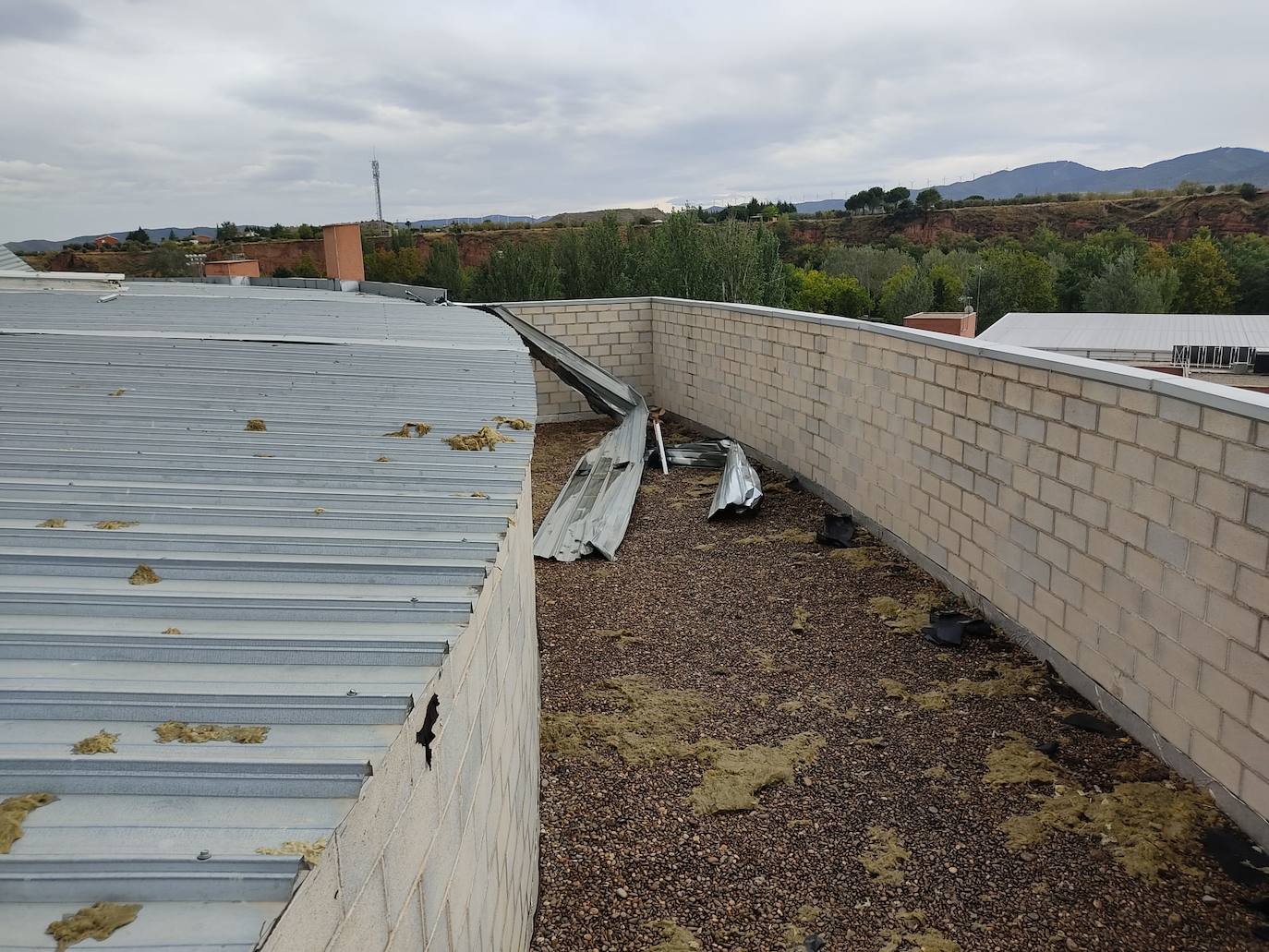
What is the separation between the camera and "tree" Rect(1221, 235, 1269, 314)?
169ft

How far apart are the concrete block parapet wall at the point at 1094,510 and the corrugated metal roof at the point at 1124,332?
1533 cm

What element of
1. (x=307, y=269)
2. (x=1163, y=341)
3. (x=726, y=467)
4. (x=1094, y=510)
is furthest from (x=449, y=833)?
(x=307, y=269)

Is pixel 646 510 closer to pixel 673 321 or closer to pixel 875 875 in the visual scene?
pixel 673 321

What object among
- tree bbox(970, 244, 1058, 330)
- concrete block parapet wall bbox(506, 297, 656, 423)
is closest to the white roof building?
concrete block parapet wall bbox(506, 297, 656, 423)

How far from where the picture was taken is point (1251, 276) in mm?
52094

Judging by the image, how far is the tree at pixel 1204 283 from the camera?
50.7 m

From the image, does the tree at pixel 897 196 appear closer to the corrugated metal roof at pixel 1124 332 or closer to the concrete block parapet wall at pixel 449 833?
the corrugated metal roof at pixel 1124 332

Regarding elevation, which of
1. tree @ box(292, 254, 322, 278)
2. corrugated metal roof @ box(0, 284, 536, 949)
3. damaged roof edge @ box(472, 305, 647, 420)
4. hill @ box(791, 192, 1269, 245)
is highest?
hill @ box(791, 192, 1269, 245)

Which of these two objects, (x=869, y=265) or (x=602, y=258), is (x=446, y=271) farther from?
(x=869, y=265)

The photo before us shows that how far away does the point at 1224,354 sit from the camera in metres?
22.3

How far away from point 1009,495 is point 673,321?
299 inches

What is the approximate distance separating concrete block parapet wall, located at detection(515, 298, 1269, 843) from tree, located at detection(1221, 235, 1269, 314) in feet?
176

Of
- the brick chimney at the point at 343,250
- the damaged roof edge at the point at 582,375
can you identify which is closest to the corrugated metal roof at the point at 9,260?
the brick chimney at the point at 343,250

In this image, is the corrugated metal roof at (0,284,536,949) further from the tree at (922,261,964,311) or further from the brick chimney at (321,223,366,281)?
the tree at (922,261,964,311)
